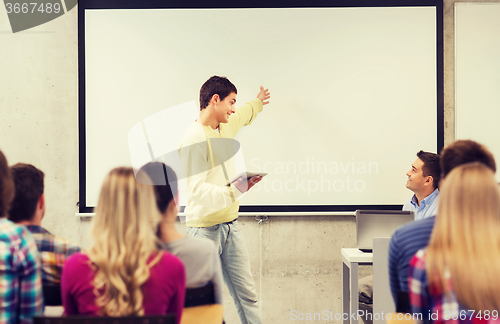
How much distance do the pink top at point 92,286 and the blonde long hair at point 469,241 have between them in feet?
2.40

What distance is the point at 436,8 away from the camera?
10.0 feet

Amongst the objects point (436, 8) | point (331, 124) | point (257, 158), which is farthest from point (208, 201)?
point (436, 8)

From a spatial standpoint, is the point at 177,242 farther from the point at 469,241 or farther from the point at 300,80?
the point at 300,80

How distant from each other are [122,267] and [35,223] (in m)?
0.51

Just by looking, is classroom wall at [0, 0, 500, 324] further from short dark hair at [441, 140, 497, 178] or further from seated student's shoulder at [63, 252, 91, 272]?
seated student's shoulder at [63, 252, 91, 272]

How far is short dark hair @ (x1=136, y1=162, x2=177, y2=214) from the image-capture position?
3.95 ft

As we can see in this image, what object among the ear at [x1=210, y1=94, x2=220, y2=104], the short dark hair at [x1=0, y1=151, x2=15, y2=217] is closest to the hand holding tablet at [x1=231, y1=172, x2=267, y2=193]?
the ear at [x1=210, y1=94, x2=220, y2=104]

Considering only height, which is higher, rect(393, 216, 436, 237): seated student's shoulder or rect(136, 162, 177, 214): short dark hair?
rect(136, 162, 177, 214): short dark hair

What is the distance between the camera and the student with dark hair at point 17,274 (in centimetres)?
106

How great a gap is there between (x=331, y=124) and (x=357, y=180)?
0.53 meters

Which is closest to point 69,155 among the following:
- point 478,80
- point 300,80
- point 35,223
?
point 35,223

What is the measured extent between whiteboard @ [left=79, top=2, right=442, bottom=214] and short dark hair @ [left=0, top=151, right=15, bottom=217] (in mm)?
1932

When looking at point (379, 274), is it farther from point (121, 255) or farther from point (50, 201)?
point (50, 201)

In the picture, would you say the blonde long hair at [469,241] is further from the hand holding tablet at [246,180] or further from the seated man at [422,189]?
the seated man at [422,189]
